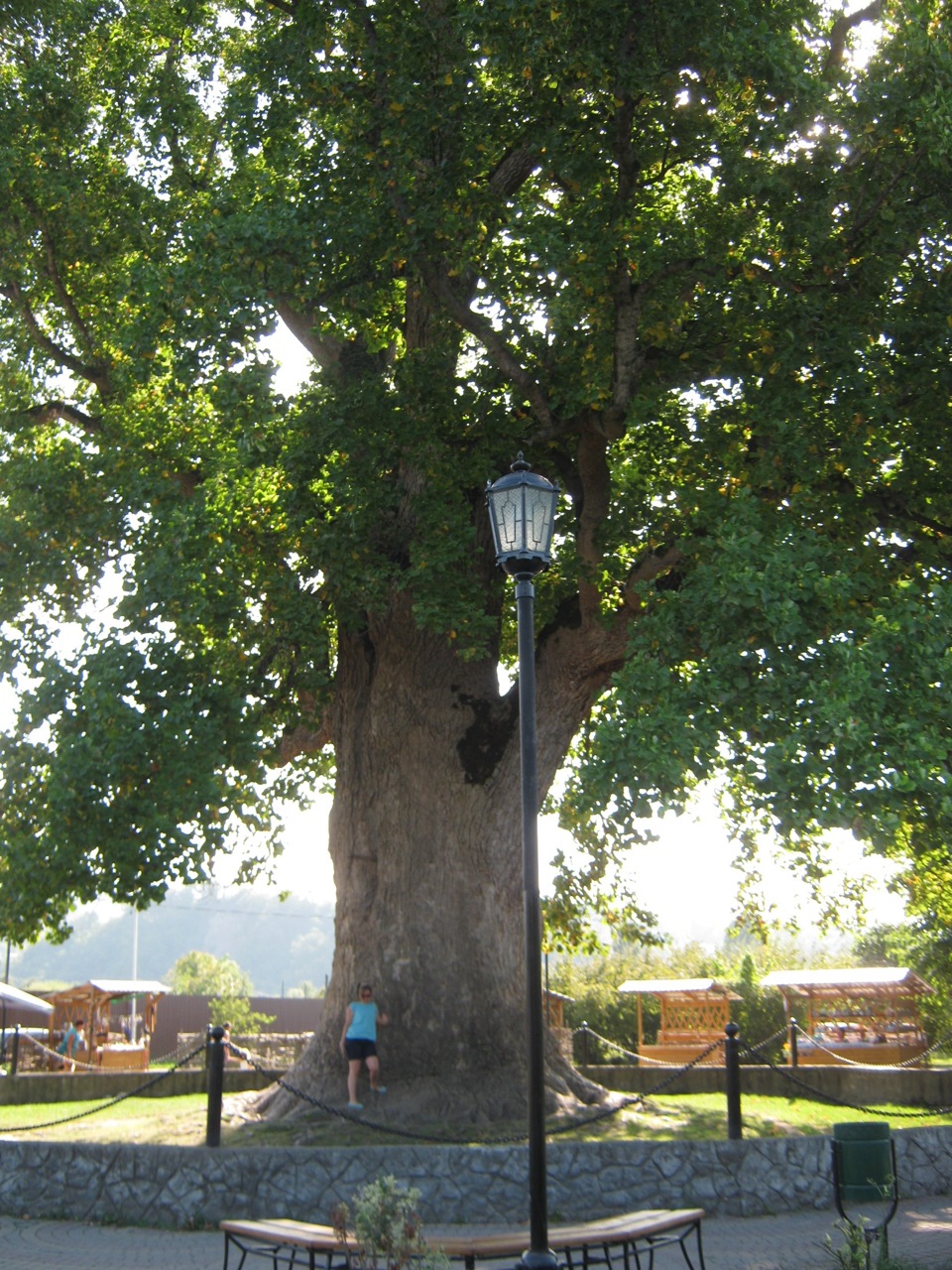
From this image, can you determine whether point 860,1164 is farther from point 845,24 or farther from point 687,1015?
point 687,1015

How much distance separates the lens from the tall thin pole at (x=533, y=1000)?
6926 mm

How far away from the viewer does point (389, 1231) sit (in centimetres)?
640

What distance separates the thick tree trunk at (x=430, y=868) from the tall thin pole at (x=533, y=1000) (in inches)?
212

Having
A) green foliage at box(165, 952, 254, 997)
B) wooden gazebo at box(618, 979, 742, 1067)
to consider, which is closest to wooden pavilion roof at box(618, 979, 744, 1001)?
wooden gazebo at box(618, 979, 742, 1067)

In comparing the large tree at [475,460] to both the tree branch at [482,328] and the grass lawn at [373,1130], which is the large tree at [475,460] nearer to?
the tree branch at [482,328]

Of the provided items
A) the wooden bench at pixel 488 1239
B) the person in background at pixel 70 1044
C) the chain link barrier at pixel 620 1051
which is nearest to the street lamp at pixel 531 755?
the wooden bench at pixel 488 1239

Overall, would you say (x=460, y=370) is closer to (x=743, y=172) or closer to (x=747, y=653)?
(x=743, y=172)

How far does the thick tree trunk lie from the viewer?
12898 millimetres

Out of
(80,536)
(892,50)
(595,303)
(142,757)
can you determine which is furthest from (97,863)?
(892,50)

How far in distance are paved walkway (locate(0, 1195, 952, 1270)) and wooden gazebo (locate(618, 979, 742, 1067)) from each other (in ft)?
41.6

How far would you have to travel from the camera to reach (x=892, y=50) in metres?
11.8

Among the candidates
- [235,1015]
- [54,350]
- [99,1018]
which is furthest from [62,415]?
[235,1015]

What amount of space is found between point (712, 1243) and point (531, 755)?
15.5 feet

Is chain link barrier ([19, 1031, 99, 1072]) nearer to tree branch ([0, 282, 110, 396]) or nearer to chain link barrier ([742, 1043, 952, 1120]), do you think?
tree branch ([0, 282, 110, 396])
